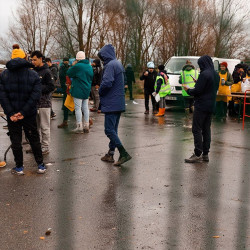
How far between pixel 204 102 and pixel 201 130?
557 mm

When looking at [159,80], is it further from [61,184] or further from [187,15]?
[187,15]

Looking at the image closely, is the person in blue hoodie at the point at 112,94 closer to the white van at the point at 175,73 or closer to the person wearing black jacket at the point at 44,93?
the person wearing black jacket at the point at 44,93

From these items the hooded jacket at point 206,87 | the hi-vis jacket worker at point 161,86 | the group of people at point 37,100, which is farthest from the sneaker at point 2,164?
the hi-vis jacket worker at point 161,86

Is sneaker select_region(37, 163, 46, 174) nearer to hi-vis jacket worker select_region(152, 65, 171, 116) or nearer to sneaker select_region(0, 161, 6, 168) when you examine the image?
sneaker select_region(0, 161, 6, 168)

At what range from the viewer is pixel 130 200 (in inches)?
226

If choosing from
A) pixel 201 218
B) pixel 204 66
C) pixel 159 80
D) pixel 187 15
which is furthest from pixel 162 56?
pixel 201 218

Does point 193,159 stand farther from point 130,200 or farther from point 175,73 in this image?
point 175,73

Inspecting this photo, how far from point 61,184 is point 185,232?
2.33 metres

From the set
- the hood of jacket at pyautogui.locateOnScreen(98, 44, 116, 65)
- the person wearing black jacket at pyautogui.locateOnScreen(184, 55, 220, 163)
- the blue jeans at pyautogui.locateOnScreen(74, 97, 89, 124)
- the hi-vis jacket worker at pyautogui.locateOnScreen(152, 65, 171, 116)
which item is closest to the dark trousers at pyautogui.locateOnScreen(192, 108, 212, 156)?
the person wearing black jacket at pyautogui.locateOnScreen(184, 55, 220, 163)

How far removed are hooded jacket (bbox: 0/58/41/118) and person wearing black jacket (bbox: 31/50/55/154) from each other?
1364 millimetres

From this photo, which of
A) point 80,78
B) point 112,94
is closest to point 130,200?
point 112,94

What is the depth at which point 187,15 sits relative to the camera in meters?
35.1

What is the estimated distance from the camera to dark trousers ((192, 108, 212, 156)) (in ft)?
26.1

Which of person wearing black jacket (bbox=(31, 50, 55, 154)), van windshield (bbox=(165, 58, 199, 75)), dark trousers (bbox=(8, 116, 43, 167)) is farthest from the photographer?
van windshield (bbox=(165, 58, 199, 75))
